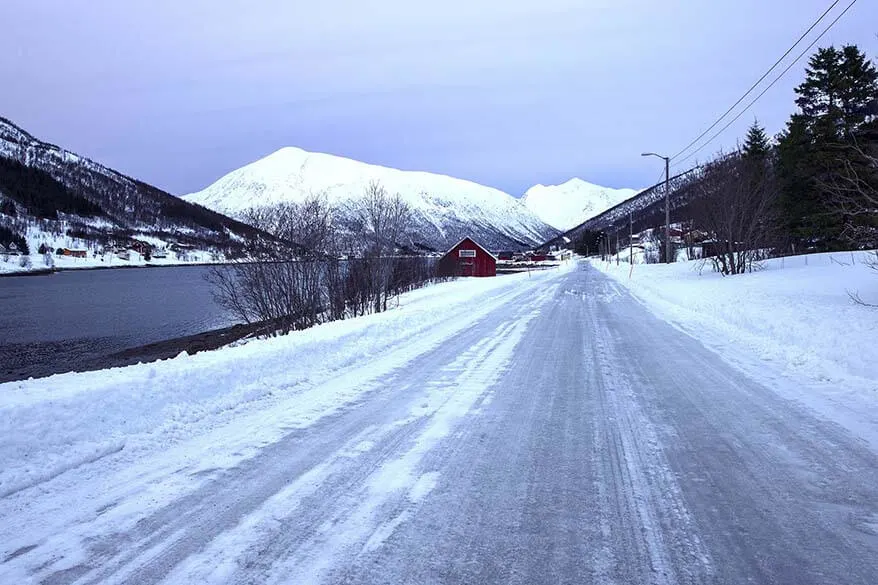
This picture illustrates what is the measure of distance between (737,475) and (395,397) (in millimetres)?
3873

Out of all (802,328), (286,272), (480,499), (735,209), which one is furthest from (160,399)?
(735,209)

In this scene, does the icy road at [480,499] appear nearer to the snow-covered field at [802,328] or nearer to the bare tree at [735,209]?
the snow-covered field at [802,328]

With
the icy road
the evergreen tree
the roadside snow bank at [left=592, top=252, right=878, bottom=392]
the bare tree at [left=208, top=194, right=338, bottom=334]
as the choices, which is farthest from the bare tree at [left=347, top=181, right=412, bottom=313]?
the evergreen tree

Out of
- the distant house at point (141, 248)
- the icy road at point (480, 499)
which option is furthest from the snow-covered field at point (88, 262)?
the icy road at point (480, 499)

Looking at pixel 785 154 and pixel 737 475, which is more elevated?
pixel 785 154

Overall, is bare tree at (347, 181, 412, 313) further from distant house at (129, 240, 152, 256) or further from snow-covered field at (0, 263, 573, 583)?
distant house at (129, 240, 152, 256)

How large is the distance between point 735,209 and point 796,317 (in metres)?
18.0

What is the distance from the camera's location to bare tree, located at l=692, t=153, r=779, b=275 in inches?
1125

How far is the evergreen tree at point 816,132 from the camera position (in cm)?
3678

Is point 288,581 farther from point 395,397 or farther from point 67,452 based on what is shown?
point 395,397

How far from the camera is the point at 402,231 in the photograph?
28.3 metres

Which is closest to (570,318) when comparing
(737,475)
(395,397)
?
(395,397)

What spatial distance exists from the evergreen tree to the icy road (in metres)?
37.9

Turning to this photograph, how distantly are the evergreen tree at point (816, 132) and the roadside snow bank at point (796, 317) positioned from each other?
16.2 meters
